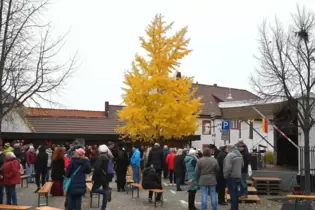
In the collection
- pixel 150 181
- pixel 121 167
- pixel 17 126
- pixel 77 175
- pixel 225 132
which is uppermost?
pixel 17 126

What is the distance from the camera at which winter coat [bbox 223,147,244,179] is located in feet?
40.1

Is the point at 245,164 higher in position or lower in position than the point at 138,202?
higher

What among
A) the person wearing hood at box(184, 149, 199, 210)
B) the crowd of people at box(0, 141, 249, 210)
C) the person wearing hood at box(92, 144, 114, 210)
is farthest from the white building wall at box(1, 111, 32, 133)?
the person wearing hood at box(92, 144, 114, 210)

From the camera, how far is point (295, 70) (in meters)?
18.6

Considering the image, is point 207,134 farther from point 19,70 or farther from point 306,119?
point 19,70

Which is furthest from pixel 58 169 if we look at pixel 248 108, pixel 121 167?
pixel 248 108

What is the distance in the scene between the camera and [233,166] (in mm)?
12273

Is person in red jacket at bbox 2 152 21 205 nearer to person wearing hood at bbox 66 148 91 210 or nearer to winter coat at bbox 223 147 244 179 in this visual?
person wearing hood at bbox 66 148 91 210

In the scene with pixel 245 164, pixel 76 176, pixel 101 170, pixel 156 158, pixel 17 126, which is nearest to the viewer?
pixel 76 176

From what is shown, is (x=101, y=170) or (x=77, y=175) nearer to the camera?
(x=77, y=175)

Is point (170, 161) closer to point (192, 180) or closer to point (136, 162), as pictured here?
point (136, 162)

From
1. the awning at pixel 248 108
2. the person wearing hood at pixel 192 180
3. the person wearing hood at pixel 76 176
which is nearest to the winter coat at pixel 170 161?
the awning at pixel 248 108

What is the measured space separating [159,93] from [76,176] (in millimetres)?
17988

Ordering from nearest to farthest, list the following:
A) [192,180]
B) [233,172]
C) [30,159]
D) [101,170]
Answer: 1. [101,170]
2. [233,172]
3. [192,180]
4. [30,159]
